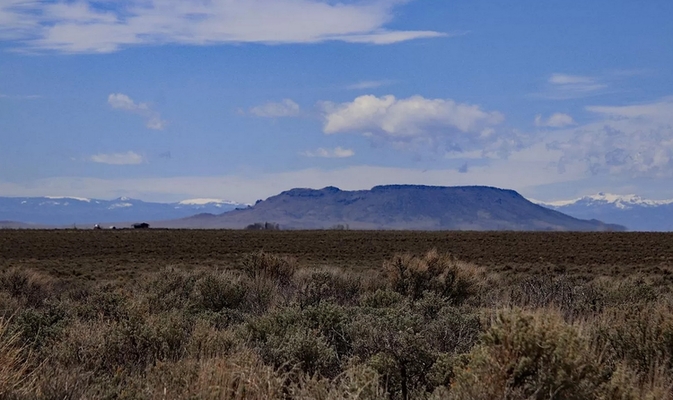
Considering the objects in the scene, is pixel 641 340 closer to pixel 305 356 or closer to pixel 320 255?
pixel 305 356

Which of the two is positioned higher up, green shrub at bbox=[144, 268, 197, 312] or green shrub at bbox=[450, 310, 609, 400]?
green shrub at bbox=[450, 310, 609, 400]

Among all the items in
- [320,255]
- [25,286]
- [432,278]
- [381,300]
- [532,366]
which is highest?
[532,366]

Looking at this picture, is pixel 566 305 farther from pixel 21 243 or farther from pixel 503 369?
pixel 21 243

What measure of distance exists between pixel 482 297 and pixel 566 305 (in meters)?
3.60

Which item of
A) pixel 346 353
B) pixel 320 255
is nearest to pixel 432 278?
pixel 346 353

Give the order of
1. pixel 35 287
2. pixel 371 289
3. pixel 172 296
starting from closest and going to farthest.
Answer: pixel 172 296, pixel 371 289, pixel 35 287

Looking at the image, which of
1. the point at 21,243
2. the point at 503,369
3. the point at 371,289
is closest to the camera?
the point at 503,369

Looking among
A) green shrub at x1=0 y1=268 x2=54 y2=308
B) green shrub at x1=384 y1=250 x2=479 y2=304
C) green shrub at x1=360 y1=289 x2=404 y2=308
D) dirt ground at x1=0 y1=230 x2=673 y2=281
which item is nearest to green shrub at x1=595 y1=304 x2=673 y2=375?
green shrub at x1=360 y1=289 x2=404 y2=308

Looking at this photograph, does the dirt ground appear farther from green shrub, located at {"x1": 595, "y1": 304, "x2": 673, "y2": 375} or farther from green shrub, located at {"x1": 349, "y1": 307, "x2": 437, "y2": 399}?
green shrub, located at {"x1": 595, "y1": 304, "x2": 673, "y2": 375}

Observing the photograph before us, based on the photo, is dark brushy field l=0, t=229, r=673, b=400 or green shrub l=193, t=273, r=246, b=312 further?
green shrub l=193, t=273, r=246, b=312

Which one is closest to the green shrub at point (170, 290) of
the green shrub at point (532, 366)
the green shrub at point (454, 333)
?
the green shrub at point (454, 333)

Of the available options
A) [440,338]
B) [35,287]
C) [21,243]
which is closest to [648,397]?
[440,338]

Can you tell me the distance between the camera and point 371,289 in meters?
17.7

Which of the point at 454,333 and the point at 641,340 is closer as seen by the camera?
the point at 641,340
